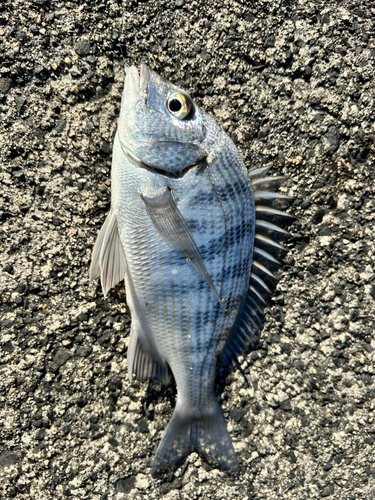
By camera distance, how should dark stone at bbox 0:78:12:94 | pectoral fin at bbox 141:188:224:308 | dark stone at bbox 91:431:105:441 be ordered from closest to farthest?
pectoral fin at bbox 141:188:224:308
dark stone at bbox 0:78:12:94
dark stone at bbox 91:431:105:441

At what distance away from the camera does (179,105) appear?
4.16ft

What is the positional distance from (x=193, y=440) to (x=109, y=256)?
39.1 inches

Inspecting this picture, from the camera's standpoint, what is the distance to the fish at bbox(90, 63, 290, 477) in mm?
1236

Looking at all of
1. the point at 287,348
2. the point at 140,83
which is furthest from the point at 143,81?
the point at 287,348

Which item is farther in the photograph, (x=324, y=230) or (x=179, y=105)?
(x=324, y=230)

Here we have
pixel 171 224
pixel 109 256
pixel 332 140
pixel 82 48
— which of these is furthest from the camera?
pixel 332 140

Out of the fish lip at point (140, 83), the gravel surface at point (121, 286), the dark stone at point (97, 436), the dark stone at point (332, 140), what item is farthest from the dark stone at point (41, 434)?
the dark stone at point (332, 140)

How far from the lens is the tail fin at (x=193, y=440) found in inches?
57.2

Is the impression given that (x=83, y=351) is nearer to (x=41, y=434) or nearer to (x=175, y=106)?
(x=41, y=434)

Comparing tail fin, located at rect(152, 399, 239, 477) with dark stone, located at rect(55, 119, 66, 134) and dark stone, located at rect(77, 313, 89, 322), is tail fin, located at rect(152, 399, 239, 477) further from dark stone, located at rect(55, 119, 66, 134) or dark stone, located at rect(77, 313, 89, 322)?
dark stone, located at rect(55, 119, 66, 134)

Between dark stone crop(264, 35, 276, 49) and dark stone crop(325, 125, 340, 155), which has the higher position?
dark stone crop(264, 35, 276, 49)

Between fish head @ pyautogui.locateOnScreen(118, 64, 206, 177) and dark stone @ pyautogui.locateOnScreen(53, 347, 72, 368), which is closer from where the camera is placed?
fish head @ pyautogui.locateOnScreen(118, 64, 206, 177)

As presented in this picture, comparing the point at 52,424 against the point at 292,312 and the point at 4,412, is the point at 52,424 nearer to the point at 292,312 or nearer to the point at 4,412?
the point at 4,412

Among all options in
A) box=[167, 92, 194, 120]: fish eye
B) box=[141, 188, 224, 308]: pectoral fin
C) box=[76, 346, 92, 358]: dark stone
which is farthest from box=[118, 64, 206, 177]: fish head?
box=[76, 346, 92, 358]: dark stone
